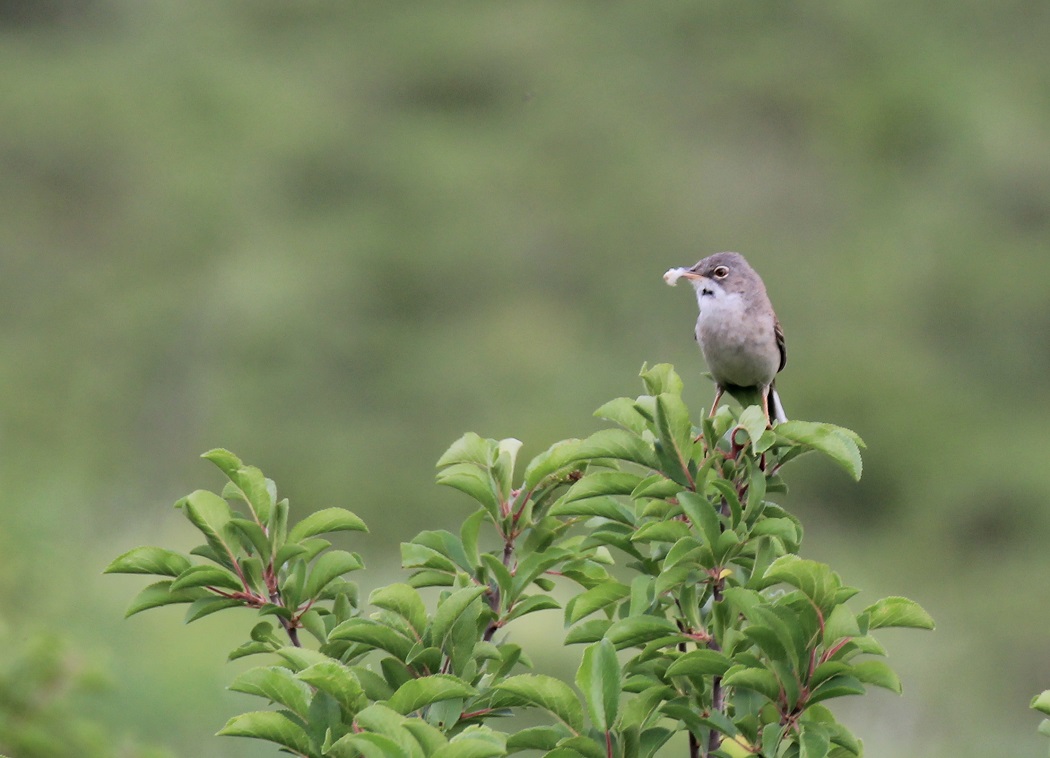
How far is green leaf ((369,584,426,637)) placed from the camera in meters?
2.78

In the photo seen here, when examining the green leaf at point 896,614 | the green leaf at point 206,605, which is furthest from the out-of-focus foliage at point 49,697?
the green leaf at point 896,614

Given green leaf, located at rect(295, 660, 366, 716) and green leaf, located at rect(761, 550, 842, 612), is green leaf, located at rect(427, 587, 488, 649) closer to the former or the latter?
green leaf, located at rect(295, 660, 366, 716)

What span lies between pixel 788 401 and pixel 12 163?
16765 millimetres

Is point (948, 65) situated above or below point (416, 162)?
above

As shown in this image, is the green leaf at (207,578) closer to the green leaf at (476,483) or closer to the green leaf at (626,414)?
the green leaf at (476,483)

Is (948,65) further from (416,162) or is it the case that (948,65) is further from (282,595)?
(282,595)

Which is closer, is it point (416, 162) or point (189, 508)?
point (189, 508)

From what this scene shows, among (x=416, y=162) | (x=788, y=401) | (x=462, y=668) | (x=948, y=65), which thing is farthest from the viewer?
(x=948, y=65)

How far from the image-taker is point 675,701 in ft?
9.40

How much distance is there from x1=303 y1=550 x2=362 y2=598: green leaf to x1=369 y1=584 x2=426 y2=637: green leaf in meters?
0.23

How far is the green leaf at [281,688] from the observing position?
2580mm

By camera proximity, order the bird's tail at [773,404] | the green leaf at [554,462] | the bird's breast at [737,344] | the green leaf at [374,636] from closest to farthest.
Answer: the green leaf at [374,636], the green leaf at [554,462], the bird's breast at [737,344], the bird's tail at [773,404]

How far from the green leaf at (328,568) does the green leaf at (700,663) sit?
0.73 meters

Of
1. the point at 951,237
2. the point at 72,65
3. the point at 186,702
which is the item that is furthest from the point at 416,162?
the point at 186,702
